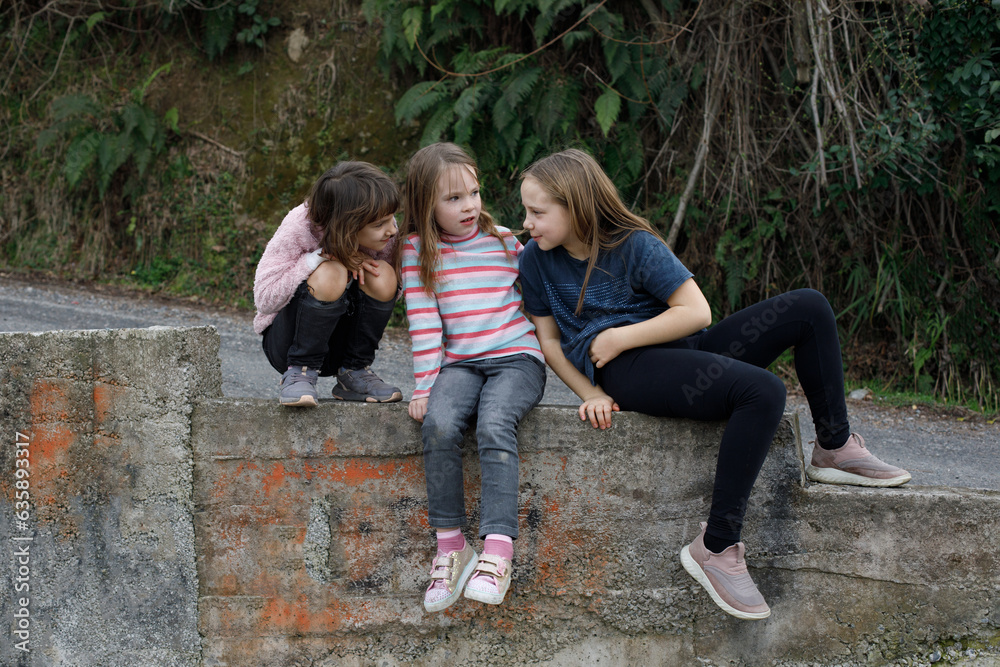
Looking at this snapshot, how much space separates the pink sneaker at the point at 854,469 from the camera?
284 centimetres

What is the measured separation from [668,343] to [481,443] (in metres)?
0.81

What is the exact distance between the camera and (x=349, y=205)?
2.77 m

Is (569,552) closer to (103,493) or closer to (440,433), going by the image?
(440,433)

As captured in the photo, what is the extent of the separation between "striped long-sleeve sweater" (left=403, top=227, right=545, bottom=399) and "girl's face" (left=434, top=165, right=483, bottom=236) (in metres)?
0.10

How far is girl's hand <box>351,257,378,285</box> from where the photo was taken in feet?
9.38

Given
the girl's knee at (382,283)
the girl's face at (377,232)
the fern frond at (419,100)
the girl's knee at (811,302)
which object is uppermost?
the fern frond at (419,100)

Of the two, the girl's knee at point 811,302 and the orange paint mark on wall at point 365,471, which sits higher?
the girl's knee at point 811,302

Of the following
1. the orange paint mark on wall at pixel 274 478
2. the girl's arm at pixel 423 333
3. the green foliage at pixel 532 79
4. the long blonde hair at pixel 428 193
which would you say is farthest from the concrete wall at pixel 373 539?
the green foliage at pixel 532 79

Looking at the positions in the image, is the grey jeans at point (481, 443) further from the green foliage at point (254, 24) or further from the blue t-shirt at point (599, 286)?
the green foliage at point (254, 24)

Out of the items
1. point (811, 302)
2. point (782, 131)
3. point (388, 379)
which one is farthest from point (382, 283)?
point (782, 131)

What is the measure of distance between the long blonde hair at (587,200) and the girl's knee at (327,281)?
76 centimetres

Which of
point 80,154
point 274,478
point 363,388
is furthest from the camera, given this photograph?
point 80,154

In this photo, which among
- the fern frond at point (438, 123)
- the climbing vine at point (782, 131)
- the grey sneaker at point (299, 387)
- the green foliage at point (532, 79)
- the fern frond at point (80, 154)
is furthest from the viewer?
the fern frond at point (80, 154)

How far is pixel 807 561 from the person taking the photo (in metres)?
2.88
